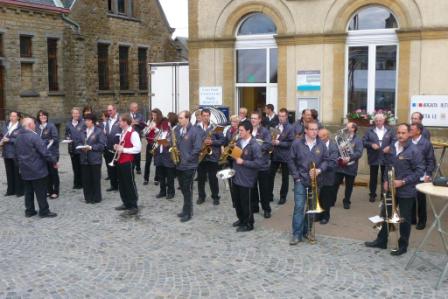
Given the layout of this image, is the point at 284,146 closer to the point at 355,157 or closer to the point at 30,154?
the point at 355,157

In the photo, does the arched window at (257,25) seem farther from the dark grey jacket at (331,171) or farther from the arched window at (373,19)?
A: the dark grey jacket at (331,171)

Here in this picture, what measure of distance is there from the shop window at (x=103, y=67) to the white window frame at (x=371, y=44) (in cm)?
1690

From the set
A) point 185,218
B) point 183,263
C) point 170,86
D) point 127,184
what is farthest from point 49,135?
point 170,86

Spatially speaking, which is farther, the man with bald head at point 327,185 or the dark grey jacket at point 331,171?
the man with bald head at point 327,185

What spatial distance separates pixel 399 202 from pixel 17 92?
64.6 ft

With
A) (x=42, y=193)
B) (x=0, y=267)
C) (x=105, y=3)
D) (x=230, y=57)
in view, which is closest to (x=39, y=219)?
(x=42, y=193)

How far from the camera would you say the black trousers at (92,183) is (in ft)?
36.4

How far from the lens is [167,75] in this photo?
17.5 meters

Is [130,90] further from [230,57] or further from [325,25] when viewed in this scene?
[325,25]

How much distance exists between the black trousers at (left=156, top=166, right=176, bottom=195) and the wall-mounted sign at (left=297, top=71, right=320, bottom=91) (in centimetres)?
491

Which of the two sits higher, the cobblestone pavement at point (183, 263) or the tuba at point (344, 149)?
the tuba at point (344, 149)

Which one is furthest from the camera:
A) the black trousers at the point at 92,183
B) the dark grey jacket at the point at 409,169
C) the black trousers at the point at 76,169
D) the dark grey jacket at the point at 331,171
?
the black trousers at the point at 76,169

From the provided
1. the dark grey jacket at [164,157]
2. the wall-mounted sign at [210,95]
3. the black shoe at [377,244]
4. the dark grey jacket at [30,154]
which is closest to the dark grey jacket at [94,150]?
the dark grey jacket at [164,157]

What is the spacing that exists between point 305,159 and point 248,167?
1001 millimetres
